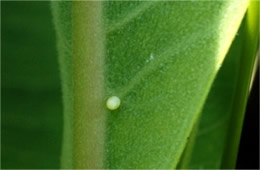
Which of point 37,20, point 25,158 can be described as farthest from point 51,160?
point 37,20

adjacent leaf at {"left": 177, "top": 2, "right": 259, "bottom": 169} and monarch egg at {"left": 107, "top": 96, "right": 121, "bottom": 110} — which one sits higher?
adjacent leaf at {"left": 177, "top": 2, "right": 259, "bottom": 169}

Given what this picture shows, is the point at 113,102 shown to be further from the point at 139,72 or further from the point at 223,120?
the point at 223,120

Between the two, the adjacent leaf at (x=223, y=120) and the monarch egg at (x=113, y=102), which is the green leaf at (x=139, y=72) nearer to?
the monarch egg at (x=113, y=102)

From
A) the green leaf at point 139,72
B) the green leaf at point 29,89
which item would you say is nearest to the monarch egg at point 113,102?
the green leaf at point 139,72

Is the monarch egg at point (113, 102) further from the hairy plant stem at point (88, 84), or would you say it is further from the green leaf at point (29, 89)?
the green leaf at point (29, 89)

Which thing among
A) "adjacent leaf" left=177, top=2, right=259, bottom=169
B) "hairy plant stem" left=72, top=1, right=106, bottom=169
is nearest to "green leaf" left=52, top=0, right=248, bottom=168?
"hairy plant stem" left=72, top=1, right=106, bottom=169

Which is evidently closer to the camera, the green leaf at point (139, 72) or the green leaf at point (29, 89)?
the green leaf at point (139, 72)

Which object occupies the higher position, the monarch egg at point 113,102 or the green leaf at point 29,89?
the green leaf at point 29,89

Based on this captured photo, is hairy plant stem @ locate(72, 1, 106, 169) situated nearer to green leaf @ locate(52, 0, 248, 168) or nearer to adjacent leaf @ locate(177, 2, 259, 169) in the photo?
green leaf @ locate(52, 0, 248, 168)
